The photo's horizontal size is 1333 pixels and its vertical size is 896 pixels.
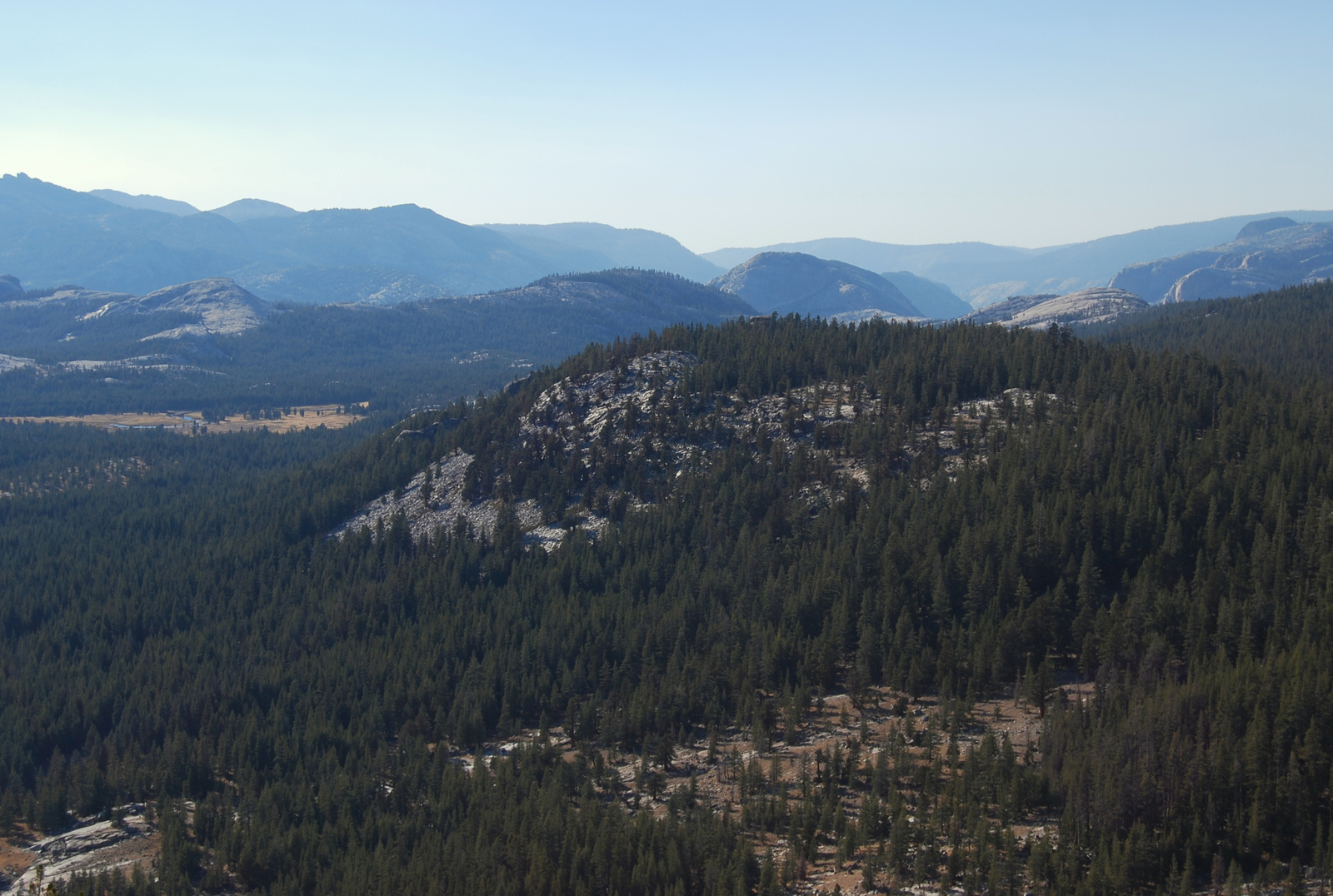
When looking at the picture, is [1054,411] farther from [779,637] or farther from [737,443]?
[779,637]

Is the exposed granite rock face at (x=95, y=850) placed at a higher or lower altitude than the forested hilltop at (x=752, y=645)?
lower

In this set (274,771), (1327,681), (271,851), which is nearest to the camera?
(1327,681)

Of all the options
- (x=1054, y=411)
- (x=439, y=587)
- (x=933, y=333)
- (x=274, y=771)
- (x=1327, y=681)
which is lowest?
(x=274, y=771)

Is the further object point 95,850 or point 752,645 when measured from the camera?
point 752,645

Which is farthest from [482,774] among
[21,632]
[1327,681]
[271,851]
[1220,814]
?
[21,632]

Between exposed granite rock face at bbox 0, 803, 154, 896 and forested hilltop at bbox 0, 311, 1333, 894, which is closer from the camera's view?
forested hilltop at bbox 0, 311, 1333, 894

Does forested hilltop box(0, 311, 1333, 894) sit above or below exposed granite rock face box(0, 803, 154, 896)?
above

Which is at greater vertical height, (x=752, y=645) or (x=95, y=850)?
(x=752, y=645)

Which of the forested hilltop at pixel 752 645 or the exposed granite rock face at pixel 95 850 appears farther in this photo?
the exposed granite rock face at pixel 95 850
